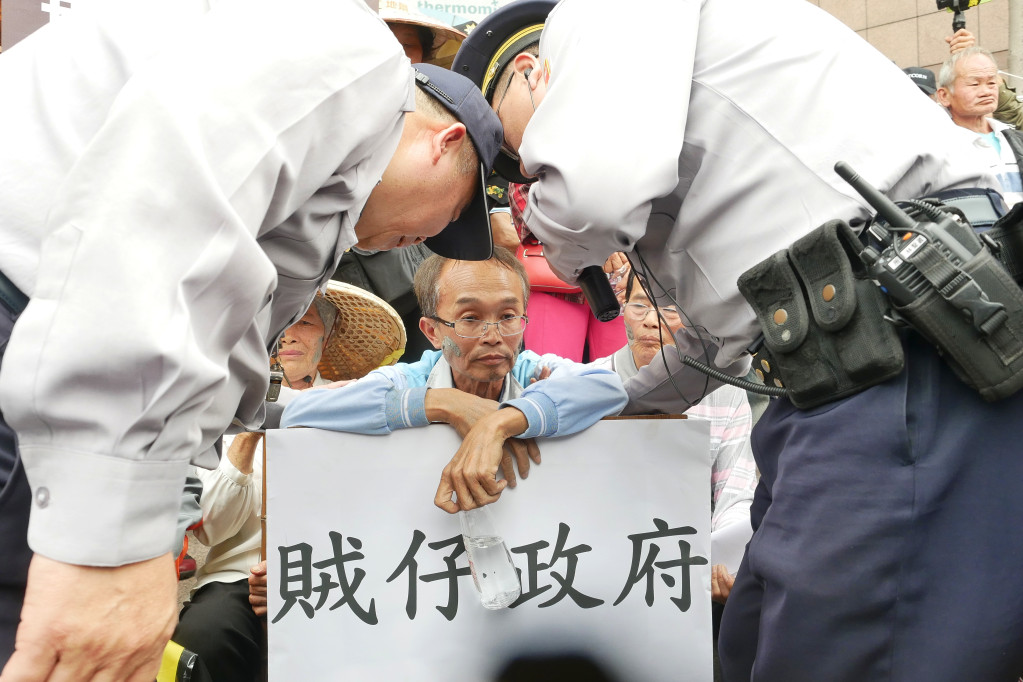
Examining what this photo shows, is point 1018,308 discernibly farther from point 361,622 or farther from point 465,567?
point 361,622

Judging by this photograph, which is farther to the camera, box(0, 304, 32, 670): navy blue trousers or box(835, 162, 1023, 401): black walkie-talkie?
box(835, 162, 1023, 401): black walkie-talkie

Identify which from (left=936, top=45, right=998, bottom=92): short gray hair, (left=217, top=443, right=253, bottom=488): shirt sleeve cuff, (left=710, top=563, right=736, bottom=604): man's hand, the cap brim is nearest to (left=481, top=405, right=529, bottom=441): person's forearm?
the cap brim

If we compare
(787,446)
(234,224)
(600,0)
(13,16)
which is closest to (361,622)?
(787,446)

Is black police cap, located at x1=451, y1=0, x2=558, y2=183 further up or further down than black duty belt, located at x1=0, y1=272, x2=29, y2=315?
further down

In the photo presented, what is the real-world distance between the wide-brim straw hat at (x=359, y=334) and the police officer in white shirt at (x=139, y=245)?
1809mm

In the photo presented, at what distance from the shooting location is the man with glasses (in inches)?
76.7

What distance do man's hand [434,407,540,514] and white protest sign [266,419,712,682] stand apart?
68mm

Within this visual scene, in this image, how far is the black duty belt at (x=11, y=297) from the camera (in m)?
1.04

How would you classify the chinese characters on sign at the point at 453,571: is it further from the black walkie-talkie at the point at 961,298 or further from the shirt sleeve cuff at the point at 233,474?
the black walkie-talkie at the point at 961,298

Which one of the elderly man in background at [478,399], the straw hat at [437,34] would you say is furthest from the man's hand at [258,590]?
the straw hat at [437,34]

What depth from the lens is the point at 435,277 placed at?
8.59 feet

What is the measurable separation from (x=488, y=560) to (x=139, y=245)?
4.16ft

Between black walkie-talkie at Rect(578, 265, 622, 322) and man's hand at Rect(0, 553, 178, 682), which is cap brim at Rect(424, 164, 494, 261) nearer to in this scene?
black walkie-talkie at Rect(578, 265, 622, 322)

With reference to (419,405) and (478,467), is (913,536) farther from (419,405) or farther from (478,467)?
(419,405)
